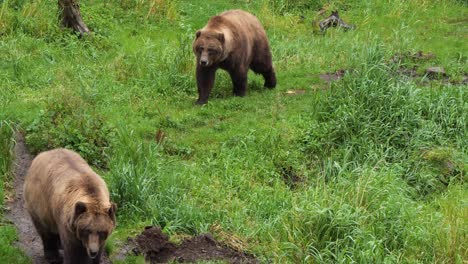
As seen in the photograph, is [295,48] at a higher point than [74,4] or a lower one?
lower

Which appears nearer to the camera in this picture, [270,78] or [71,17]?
[270,78]

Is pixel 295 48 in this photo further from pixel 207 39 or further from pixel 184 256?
pixel 184 256

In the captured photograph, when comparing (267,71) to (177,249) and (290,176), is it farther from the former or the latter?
(177,249)

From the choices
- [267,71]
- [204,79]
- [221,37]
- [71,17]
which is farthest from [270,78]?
[71,17]

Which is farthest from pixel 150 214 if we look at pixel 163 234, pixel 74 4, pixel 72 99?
pixel 74 4

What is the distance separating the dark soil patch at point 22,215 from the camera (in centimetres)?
829

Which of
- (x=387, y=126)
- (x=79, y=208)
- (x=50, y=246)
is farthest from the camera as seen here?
(x=387, y=126)

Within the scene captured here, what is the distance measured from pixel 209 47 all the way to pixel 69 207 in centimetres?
569

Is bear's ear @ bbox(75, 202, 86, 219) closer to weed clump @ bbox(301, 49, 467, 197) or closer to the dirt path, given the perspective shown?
the dirt path

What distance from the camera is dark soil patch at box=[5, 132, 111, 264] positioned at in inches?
326

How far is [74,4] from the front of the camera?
1512cm

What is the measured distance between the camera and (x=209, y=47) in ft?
41.2

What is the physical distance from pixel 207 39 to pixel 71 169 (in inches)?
210

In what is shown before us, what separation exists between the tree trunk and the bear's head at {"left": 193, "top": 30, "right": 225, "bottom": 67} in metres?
3.20
